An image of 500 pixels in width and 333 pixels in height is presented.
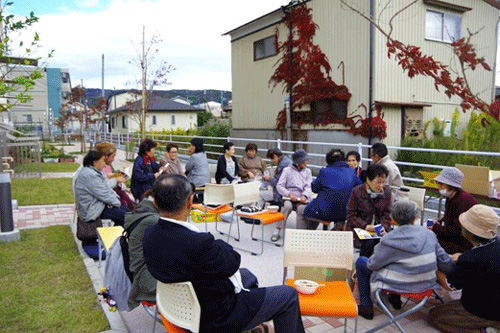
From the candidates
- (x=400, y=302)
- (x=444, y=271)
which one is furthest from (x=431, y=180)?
(x=444, y=271)

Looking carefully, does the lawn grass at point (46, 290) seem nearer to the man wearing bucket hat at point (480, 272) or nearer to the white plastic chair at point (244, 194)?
the white plastic chair at point (244, 194)

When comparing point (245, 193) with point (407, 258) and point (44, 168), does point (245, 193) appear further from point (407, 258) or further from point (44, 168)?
point (44, 168)

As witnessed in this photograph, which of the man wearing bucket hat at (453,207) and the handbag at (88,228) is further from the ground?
the man wearing bucket hat at (453,207)

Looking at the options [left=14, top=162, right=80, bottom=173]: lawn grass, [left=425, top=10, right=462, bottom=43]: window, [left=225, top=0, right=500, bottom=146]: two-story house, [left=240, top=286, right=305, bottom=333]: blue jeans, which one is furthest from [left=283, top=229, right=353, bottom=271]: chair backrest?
[left=14, top=162, right=80, bottom=173]: lawn grass

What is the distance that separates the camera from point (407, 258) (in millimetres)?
3238

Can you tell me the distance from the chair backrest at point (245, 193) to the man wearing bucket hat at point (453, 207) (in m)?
2.87

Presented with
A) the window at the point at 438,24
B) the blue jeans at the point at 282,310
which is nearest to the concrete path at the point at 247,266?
the blue jeans at the point at 282,310

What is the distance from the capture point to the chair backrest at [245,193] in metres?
6.21

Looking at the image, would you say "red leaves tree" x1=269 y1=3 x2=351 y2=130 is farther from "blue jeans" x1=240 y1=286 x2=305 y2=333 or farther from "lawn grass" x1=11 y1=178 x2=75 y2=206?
"blue jeans" x1=240 y1=286 x2=305 y2=333

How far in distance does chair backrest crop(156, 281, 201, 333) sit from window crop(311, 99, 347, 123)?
1204cm

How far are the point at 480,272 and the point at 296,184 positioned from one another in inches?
135

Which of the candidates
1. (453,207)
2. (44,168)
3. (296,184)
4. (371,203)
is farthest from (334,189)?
(44,168)

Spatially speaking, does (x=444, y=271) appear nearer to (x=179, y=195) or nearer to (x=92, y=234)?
(x=179, y=195)

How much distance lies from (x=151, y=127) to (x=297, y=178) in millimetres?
34348
